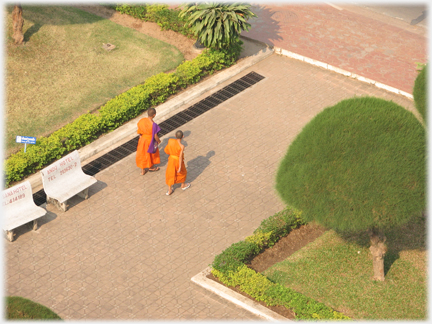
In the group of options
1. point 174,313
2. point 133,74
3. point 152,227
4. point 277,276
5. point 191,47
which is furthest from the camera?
point 191,47

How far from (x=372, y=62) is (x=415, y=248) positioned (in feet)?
24.4

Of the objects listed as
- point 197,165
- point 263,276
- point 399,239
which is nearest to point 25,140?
point 197,165

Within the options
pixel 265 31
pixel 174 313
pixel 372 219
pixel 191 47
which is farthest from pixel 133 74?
pixel 372 219

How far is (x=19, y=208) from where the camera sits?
14922 mm

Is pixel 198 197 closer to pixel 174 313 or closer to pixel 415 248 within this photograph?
pixel 174 313

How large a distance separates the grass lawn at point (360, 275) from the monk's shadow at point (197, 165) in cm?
318

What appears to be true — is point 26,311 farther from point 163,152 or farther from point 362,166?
point 163,152

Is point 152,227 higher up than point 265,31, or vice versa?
point 265,31

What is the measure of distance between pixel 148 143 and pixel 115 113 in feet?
6.55

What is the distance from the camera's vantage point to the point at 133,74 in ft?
64.6

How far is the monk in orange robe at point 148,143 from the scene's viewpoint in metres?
15.9

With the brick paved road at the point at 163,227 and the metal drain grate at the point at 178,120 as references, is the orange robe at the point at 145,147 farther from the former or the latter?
the metal drain grate at the point at 178,120

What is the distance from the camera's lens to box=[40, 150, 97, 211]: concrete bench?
50.2 feet

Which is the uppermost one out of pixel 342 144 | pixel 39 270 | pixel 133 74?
pixel 342 144
